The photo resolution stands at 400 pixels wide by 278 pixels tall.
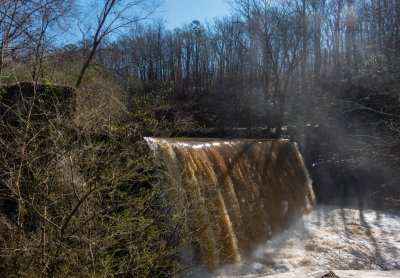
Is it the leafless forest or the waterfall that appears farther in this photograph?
the waterfall

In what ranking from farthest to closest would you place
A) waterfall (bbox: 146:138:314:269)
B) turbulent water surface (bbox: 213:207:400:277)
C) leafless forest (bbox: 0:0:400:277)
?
1. turbulent water surface (bbox: 213:207:400:277)
2. waterfall (bbox: 146:138:314:269)
3. leafless forest (bbox: 0:0:400:277)

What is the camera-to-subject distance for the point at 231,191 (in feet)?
27.0

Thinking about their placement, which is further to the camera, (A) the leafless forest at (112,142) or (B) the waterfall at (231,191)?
(B) the waterfall at (231,191)

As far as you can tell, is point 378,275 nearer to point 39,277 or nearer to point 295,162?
point 39,277

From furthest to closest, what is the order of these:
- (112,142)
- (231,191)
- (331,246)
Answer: (331,246)
(231,191)
(112,142)

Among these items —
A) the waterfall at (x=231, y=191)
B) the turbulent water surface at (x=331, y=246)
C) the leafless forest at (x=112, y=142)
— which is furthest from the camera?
the turbulent water surface at (x=331, y=246)

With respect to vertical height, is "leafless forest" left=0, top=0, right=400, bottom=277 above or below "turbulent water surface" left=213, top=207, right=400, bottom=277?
above

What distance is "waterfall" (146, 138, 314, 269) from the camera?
237 inches

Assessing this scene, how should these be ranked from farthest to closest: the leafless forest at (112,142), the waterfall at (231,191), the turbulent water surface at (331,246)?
the turbulent water surface at (331,246), the waterfall at (231,191), the leafless forest at (112,142)

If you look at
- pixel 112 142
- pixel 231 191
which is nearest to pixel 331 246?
pixel 231 191

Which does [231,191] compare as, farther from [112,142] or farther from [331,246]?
[112,142]

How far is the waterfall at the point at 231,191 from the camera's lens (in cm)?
603

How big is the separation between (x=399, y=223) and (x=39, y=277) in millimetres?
9716

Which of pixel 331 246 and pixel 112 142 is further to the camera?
pixel 331 246
